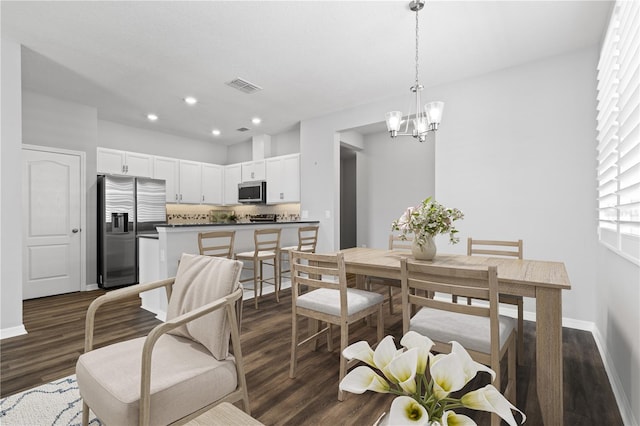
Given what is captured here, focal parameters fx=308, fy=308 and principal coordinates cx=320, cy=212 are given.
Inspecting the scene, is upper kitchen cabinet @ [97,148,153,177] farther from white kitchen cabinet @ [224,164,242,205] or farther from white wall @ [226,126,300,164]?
white wall @ [226,126,300,164]

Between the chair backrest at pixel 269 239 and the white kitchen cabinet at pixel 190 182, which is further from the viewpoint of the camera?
the white kitchen cabinet at pixel 190 182

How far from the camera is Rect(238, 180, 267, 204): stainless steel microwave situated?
19.9 ft

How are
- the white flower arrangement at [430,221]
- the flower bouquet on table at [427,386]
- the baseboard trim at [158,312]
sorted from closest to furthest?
1. the flower bouquet on table at [427,386]
2. the white flower arrangement at [430,221]
3. the baseboard trim at [158,312]

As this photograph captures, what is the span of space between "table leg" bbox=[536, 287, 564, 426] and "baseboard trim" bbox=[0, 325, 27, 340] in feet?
13.7

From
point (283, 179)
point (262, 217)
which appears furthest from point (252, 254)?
point (262, 217)

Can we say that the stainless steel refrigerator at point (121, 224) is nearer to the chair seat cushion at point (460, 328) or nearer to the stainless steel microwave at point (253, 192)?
the stainless steel microwave at point (253, 192)

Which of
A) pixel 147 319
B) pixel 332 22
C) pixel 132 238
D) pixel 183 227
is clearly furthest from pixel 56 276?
pixel 332 22

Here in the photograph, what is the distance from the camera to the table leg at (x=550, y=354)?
5.08ft

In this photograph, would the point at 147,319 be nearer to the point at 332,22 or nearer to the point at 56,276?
the point at 56,276

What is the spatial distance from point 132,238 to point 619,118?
228 inches

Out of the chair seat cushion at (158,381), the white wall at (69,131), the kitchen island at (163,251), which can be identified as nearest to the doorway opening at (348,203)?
the kitchen island at (163,251)

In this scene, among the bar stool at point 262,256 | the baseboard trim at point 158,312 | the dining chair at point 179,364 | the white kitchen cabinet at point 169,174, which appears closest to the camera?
the dining chair at point 179,364

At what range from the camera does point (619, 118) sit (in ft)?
6.52

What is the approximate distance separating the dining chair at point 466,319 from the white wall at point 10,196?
3548 mm
